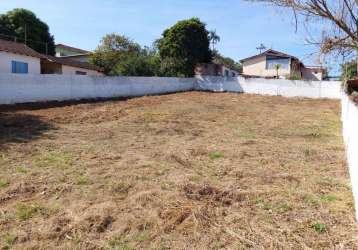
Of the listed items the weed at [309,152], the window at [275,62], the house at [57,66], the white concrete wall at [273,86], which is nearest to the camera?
the weed at [309,152]

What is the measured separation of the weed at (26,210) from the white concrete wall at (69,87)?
10.9m

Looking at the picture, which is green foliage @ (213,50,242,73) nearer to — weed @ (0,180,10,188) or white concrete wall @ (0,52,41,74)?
white concrete wall @ (0,52,41,74)

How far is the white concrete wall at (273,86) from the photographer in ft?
75.9

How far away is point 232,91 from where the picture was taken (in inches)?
1043

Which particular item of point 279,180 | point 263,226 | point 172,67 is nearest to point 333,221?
point 263,226

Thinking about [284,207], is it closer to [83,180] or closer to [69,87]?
[83,180]

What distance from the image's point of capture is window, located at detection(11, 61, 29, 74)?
667 inches

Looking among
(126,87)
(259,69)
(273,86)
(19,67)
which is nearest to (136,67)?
(126,87)

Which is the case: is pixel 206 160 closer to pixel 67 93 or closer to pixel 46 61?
pixel 67 93

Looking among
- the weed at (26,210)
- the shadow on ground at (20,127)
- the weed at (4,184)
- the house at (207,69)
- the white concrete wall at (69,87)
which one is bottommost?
the weed at (26,210)

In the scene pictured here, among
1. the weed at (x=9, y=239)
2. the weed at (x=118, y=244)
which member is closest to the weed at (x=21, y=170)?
the weed at (x=9, y=239)

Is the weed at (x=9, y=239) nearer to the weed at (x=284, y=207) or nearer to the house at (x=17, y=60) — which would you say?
the weed at (x=284, y=207)

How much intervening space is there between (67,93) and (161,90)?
353 inches

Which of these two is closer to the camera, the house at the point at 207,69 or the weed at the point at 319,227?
the weed at the point at 319,227
